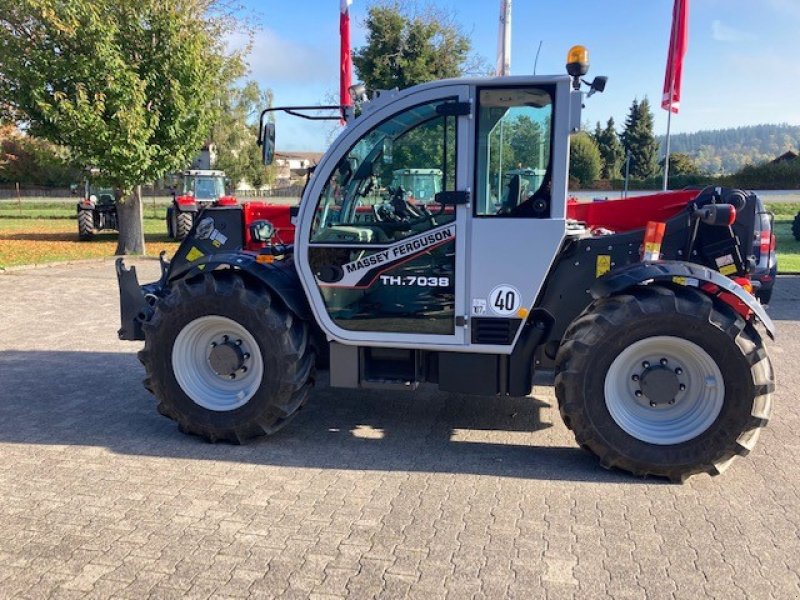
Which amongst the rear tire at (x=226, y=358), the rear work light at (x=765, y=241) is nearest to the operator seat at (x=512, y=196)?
the rear tire at (x=226, y=358)

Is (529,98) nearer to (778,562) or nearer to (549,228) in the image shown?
(549,228)

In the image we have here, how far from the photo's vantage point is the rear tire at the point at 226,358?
4645mm

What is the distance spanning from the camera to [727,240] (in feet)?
15.3

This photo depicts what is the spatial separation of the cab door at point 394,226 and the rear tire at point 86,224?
65.7ft

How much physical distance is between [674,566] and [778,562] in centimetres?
52

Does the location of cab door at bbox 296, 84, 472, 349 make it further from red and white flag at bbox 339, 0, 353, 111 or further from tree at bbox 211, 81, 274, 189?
tree at bbox 211, 81, 274, 189

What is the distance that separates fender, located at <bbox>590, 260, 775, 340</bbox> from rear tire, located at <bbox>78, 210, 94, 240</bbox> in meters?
21.4

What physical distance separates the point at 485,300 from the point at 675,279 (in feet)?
3.87

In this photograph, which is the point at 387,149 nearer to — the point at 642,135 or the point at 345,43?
the point at 345,43

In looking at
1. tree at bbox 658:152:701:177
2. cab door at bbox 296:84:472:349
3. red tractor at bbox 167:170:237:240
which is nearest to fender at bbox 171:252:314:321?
cab door at bbox 296:84:472:349

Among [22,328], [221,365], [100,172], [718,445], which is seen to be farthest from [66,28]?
[718,445]

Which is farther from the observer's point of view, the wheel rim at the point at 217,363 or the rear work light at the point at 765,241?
the rear work light at the point at 765,241

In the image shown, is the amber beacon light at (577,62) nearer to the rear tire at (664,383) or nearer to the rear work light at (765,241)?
the rear tire at (664,383)

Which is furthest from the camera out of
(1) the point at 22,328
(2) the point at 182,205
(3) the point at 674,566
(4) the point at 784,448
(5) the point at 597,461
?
(2) the point at 182,205
